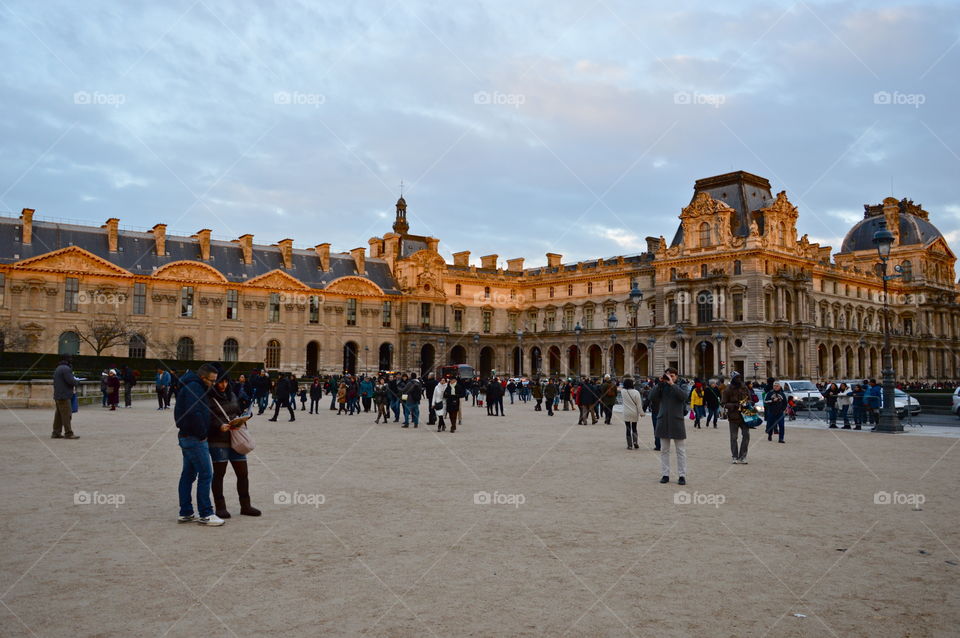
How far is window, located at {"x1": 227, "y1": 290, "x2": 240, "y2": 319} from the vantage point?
62.7 metres

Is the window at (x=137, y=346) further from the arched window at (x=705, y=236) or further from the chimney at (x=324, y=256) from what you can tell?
the arched window at (x=705, y=236)

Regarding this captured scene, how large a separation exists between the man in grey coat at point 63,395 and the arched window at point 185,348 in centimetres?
4546

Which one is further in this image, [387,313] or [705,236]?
[387,313]

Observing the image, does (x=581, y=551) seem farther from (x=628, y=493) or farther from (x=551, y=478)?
(x=551, y=478)

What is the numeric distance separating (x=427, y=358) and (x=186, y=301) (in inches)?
907

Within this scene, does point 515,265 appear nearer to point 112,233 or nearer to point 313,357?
point 313,357

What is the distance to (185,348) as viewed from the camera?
198 ft

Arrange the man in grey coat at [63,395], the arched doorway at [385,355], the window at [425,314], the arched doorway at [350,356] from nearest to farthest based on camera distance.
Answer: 1. the man in grey coat at [63,395]
2. the arched doorway at [350,356]
3. the arched doorway at [385,355]
4. the window at [425,314]

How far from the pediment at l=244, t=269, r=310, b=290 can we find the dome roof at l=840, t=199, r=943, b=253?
61.9 metres

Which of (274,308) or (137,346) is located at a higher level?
(274,308)

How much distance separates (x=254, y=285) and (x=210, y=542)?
58.6 metres

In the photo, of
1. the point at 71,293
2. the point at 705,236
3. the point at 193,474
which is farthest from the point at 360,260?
the point at 193,474

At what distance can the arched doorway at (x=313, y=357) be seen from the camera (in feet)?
221

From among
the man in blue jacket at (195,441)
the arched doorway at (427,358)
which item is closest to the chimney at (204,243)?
the arched doorway at (427,358)
